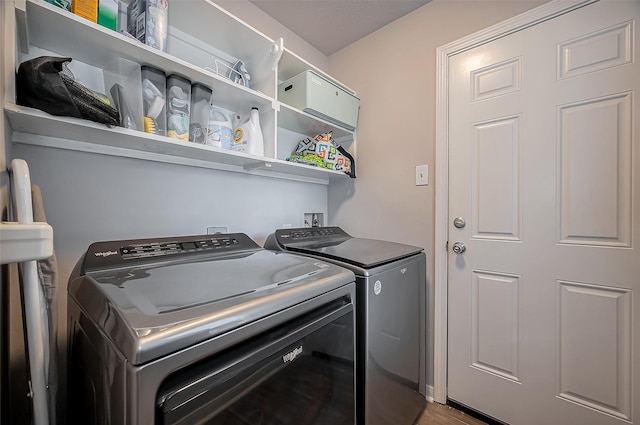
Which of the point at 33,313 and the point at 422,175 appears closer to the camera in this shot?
the point at 33,313

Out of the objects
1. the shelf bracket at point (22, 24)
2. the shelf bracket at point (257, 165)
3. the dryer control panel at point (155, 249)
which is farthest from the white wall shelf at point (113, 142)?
the dryer control panel at point (155, 249)

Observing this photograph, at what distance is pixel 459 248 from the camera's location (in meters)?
1.59

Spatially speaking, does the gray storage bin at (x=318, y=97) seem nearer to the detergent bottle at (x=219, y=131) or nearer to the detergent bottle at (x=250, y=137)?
the detergent bottle at (x=250, y=137)

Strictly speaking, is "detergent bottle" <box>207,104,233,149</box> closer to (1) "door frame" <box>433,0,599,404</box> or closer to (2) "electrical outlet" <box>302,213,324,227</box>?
(2) "electrical outlet" <box>302,213,324,227</box>

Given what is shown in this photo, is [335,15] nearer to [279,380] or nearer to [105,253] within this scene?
[105,253]

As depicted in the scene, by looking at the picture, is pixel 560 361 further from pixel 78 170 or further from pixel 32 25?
pixel 32 25

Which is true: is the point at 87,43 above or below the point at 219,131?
above

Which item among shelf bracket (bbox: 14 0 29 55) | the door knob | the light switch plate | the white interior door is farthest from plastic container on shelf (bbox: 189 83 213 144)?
the door knob

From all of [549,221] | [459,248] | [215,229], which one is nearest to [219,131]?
[215,229]

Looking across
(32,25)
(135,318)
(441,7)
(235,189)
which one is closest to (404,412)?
(135,318)

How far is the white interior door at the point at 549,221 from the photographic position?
1167 millimetres

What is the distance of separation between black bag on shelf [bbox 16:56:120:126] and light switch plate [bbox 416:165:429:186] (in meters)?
1.69

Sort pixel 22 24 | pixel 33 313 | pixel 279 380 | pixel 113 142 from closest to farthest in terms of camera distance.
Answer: pixel 33 313
pixel 279 380
pixel 22 24
pixel 113 142

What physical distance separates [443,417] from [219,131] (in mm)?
2071
